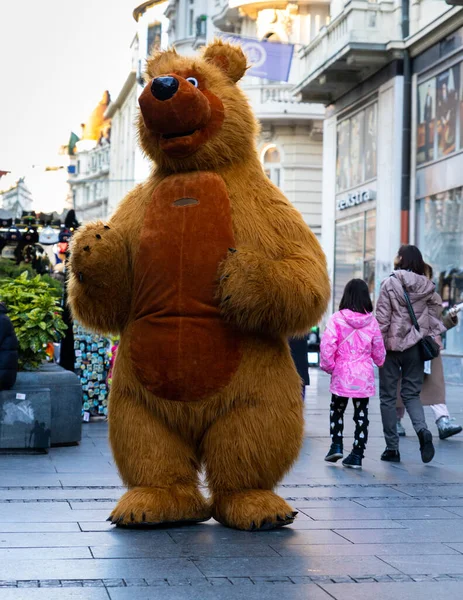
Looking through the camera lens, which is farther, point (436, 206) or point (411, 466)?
point (436, 206)

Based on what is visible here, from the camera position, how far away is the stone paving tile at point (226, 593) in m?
4.50

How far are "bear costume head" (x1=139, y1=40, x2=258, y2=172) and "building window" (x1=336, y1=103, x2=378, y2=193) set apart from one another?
18670 mm

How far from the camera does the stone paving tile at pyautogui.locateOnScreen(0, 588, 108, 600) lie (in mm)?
4441

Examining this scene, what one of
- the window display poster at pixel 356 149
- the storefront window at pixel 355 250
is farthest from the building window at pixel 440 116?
the window display poster at pixel 356 149

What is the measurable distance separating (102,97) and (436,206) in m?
107

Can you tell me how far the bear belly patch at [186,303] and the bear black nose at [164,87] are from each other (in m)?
0.51

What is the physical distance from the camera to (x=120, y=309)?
631 cm

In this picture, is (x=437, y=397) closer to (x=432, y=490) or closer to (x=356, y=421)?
(x=356, y=421)

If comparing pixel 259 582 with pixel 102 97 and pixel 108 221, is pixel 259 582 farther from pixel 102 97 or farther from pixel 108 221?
pixel 102 97

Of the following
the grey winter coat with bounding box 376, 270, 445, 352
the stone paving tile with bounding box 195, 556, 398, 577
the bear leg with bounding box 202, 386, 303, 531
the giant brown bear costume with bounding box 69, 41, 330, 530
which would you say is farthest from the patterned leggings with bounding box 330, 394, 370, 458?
the stone paving tile with bounding box 195, 556, 398, 577

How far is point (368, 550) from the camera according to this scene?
5.57m

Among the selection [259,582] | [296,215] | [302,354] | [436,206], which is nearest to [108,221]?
[296,215]

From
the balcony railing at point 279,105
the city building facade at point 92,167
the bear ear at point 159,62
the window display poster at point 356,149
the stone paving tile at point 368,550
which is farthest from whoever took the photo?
the city building facade at point 92,167

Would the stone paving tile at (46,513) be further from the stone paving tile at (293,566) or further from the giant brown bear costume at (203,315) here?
the stone paving tile at (293,566)
